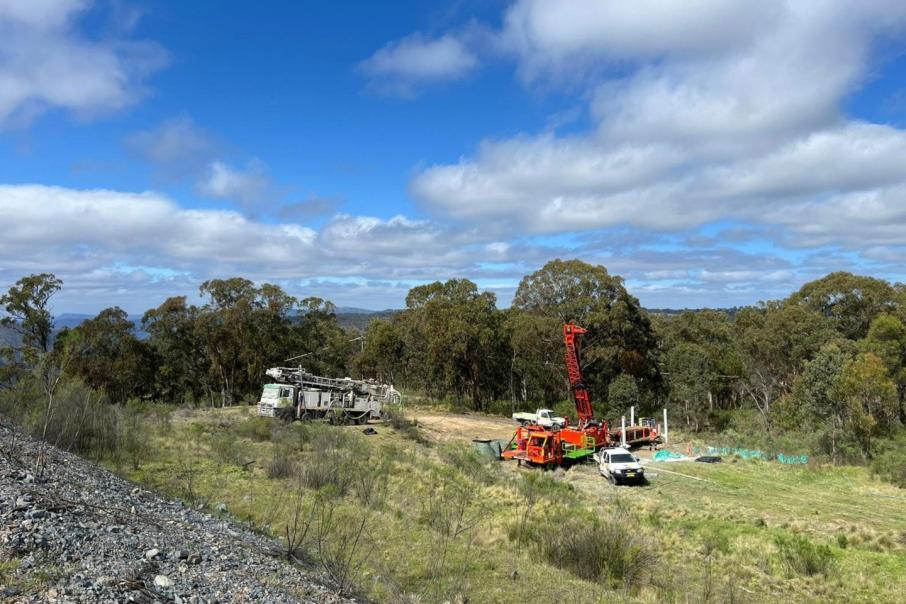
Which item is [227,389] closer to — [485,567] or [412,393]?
[412,393]

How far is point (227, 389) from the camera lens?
40.4 m

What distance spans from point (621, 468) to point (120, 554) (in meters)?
16.7

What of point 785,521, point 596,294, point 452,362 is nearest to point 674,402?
point 596,294

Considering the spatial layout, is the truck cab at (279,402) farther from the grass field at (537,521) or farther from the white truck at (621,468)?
the white truck at (621,468)

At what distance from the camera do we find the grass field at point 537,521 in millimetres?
8648

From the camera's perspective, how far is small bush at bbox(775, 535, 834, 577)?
11.0 meters

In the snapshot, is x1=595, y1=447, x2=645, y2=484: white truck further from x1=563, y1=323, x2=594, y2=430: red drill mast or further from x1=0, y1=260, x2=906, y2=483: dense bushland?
x1=0, y1=260, x2=906, y2=483: dense bushland

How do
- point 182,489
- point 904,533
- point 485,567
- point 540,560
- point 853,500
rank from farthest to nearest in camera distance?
point 853,500 → point 904,533 → point 182,489 → point 540,560 → point 485,567

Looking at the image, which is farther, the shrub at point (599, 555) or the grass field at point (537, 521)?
the shrub at point (599, 555)

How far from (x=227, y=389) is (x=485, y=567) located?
35.5m

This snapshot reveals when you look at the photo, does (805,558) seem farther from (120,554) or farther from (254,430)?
(254,430)

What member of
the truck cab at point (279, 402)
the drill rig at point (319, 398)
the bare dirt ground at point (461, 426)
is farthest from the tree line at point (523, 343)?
the truck cab at point (279, 402)

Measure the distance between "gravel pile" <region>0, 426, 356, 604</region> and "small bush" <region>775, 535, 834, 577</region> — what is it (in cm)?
927

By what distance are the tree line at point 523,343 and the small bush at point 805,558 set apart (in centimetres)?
1956
